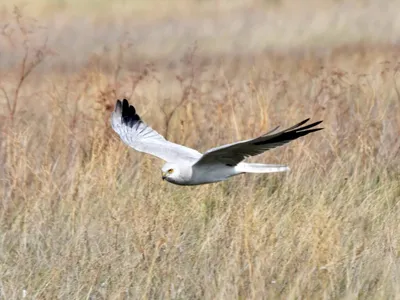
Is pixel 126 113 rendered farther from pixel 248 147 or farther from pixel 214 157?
pixel 248 147

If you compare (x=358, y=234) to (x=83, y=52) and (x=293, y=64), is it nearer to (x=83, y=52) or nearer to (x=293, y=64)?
(x=293, y=64)

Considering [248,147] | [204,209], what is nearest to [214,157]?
[248,147]

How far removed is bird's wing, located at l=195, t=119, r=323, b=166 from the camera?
4.81 m

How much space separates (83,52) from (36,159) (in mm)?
10961

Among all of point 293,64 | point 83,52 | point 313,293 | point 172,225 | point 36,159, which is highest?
point 83,52

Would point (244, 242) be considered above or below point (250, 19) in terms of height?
below

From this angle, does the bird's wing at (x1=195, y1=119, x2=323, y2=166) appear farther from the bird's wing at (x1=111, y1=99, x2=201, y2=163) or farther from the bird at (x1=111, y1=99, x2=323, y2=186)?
the bird's wing at (x1=111, y1=99, x2=201, y2=163)

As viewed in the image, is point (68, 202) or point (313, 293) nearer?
point (313, 293)

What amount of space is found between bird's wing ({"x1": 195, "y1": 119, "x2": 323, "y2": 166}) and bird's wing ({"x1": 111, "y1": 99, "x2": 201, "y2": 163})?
0.98 feet

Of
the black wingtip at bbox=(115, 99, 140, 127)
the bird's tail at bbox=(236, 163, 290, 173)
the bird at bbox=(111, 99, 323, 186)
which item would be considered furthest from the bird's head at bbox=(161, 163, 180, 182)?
the black wingtip at bbox=(115, 99, 140, 127)

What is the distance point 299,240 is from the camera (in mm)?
4797

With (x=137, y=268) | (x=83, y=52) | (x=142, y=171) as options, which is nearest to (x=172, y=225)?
(x=137, y=268)

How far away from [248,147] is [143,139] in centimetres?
121

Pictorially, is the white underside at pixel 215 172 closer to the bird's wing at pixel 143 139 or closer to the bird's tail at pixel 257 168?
the bird's tail at pixel 257 168
